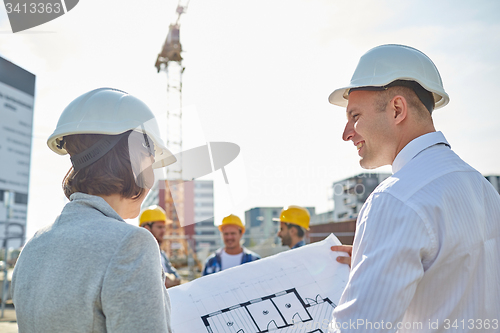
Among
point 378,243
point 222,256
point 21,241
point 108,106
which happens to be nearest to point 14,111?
point 21,241

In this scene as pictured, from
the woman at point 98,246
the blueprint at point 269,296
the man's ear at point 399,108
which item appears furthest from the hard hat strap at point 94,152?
the man's ear at point 399,108

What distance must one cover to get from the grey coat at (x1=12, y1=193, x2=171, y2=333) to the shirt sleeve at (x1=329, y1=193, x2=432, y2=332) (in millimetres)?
588

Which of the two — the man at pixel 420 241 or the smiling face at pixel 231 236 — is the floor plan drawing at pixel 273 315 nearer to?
the man at pixel 420 241

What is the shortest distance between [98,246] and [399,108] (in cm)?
117

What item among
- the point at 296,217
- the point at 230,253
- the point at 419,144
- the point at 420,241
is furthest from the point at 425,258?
the point at 230,253

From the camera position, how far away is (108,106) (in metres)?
1.46

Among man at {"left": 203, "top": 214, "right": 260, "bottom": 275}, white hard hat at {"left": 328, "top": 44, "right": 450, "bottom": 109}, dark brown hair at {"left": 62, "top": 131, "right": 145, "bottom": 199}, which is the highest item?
white hard hat at {"left": 328, "top": 44, "right": 450, "bottom": 109}

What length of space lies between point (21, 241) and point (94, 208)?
1022cm

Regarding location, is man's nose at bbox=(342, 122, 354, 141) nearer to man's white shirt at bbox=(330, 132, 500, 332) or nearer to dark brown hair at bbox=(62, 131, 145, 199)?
man's white shirt at bbox=(330, 132, 500, 332)

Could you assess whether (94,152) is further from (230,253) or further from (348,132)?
(230,253)

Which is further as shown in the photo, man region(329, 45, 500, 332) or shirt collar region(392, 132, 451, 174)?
shirt collar region(392, 132, 451, 174)

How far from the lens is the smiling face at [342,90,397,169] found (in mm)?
1451

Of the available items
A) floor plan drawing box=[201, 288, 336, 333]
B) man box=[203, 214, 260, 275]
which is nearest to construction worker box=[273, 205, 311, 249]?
man box=[203, 214, 260, 275]

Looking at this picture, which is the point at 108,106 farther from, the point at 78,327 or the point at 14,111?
the point at 14,111
